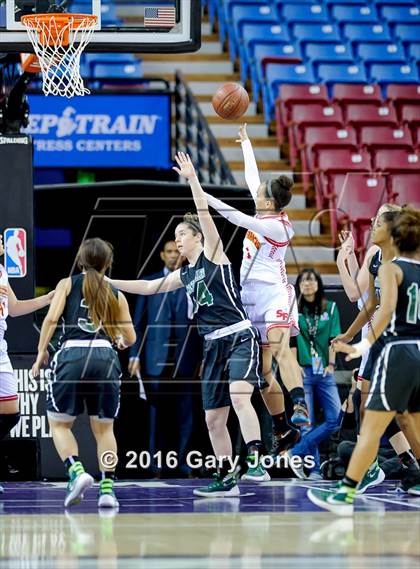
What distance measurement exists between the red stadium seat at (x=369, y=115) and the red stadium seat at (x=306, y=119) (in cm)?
16

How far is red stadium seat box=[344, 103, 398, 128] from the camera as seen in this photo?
16500mm

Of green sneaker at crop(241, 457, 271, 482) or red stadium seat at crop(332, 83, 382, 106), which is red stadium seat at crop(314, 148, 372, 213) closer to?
red stadium seat at crop(332, 83, 382, 106)

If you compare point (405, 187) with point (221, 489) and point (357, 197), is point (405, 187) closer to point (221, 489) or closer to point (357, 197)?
point (357, 197)

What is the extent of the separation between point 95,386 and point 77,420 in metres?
2.79

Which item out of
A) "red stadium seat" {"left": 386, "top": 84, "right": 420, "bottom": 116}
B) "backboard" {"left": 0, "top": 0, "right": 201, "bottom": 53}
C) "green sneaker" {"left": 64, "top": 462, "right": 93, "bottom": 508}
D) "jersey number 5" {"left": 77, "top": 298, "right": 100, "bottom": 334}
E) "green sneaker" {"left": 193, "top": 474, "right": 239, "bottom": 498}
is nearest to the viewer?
"green sneaker" {"left": 64, "top": 462, "right": 93, "bottom": 508}

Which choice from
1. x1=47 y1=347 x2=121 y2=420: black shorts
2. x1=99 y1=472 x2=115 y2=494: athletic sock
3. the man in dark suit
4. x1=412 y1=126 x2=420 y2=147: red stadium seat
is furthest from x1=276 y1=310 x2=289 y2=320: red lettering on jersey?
x1=412 y1=126 x2=420 y2=147: red stadium seat

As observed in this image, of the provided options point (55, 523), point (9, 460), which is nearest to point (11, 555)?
point (55, 523)

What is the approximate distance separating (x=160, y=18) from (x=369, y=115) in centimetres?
699

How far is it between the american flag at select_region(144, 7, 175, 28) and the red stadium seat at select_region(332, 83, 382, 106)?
6.85 m

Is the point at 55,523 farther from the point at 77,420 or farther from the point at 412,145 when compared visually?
the point at 412,145

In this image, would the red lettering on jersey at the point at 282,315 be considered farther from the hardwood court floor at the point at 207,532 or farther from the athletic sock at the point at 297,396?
the hardwood court floor at the point at 207,532

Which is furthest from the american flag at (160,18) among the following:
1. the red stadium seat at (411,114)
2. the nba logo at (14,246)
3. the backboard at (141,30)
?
the red stadium seat at (411,114)

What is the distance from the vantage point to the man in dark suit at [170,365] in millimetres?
11336

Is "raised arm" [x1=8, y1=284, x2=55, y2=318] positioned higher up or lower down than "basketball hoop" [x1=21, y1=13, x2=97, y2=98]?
lower down
